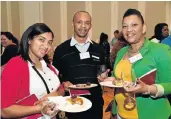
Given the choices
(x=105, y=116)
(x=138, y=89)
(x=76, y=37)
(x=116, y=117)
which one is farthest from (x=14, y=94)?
(x=105, y=116)

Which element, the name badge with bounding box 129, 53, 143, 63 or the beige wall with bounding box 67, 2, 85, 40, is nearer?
the name badge with bounding box 129, 53, 143, 63

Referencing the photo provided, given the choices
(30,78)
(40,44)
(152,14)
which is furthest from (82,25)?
(152,14)

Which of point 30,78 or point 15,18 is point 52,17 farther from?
point 30,78

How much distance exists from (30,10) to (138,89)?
7.90 m

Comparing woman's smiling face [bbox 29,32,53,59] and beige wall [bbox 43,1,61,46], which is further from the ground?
beige wall [bbox 43,1,61,46]

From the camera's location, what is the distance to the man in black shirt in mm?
2439

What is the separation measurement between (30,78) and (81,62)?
0.97 meters

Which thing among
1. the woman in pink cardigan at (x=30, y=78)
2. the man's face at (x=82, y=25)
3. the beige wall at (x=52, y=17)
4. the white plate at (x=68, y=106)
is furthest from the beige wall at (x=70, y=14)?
the white plate at (x=68, y=106)

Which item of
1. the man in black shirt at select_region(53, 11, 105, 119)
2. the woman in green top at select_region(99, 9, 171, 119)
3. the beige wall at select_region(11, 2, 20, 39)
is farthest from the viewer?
the beige wall at select_region(11, 2, 20, 39)

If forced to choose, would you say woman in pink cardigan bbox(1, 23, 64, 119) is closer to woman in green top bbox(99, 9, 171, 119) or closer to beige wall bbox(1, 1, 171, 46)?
woman in green top bbox(99, 9, 171, 119)

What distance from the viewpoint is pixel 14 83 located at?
1.44 m

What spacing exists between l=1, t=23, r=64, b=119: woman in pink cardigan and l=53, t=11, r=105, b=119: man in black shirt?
0.65 meters

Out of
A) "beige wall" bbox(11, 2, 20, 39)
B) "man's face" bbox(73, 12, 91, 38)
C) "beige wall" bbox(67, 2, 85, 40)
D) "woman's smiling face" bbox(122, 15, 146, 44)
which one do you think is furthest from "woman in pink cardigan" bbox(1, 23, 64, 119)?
"beige wall" bbox(11, 2, 20, 39)

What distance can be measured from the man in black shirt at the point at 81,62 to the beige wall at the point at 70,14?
5.92 meters
